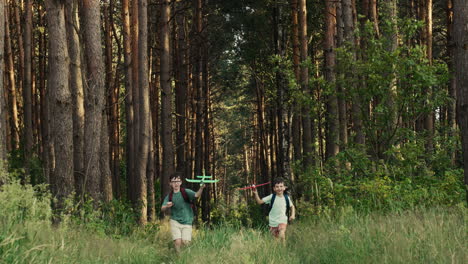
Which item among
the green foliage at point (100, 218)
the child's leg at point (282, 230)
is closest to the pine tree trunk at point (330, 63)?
the child's leg at point (282, 230)

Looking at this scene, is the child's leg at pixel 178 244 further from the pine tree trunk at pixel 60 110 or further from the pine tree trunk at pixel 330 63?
the pine tree trunk at pixel 330 63

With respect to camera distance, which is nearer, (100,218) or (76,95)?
(100,218)

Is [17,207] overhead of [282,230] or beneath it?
overhead

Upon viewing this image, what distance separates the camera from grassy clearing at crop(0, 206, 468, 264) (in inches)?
203

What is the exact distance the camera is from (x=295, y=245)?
7.86m

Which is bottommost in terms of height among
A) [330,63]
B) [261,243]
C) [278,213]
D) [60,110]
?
[261,243]

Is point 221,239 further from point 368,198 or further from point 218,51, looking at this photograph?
point 218,51

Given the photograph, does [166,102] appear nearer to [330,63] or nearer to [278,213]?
[330,63]

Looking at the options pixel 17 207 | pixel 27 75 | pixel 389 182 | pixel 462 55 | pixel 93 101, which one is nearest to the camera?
pixel 17 207

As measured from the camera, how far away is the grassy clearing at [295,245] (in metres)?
5.15

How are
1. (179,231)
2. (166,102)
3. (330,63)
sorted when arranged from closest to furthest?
(179,231), (166,102), (330,63)

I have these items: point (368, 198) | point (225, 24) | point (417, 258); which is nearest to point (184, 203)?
point (368, 198)

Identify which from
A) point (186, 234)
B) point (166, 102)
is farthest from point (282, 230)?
point (166, 102)

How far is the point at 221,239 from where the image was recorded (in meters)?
8.11
